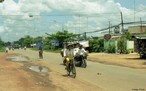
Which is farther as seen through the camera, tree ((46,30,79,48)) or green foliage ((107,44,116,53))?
tree ((46,30,79,48))

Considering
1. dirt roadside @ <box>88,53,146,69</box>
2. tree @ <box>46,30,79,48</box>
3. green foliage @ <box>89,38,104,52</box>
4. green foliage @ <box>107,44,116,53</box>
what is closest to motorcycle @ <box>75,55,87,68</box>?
dirt roadside @ <box>88,53,146,69</box>

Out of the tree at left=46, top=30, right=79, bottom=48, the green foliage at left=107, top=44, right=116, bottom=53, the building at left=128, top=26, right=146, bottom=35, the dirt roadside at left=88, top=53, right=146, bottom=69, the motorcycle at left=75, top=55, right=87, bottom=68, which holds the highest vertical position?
the building at left=128, top=26, right=146, bottom=35

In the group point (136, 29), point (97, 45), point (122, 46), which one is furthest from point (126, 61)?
point (136, 29)

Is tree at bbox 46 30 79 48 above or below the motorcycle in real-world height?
above

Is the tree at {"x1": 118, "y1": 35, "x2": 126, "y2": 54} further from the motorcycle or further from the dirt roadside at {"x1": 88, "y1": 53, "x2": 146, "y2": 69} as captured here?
the motorcycle

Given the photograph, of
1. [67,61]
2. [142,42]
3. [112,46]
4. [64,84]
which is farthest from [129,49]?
[64,84]

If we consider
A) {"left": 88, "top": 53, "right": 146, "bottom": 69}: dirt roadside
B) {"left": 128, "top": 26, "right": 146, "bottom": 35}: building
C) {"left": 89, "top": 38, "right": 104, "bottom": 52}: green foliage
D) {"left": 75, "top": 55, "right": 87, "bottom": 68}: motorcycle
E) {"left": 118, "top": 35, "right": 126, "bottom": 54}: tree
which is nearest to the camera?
{"left": 75, "top": 55, "right": 87, "bottom": 68}: motorcycle

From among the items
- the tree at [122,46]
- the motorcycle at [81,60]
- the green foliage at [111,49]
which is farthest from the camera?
the green foliage at [111,49]

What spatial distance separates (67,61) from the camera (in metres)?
20.8

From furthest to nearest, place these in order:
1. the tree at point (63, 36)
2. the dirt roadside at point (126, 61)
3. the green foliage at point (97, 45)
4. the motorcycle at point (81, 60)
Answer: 1. the tree at point (63, 36)
2. the green foliage at point (97, 45)
3. the dirt roadside at point (126, 61)
4. the motorcycle at point (81, 60)

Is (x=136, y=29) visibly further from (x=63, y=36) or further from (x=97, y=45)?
(x=97, y=45)

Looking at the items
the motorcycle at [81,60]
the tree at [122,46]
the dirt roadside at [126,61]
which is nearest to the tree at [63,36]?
the tree at [122,46]

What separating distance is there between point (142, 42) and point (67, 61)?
2233 cm

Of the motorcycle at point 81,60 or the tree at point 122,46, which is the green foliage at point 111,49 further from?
the motorcycle at point 81,60
